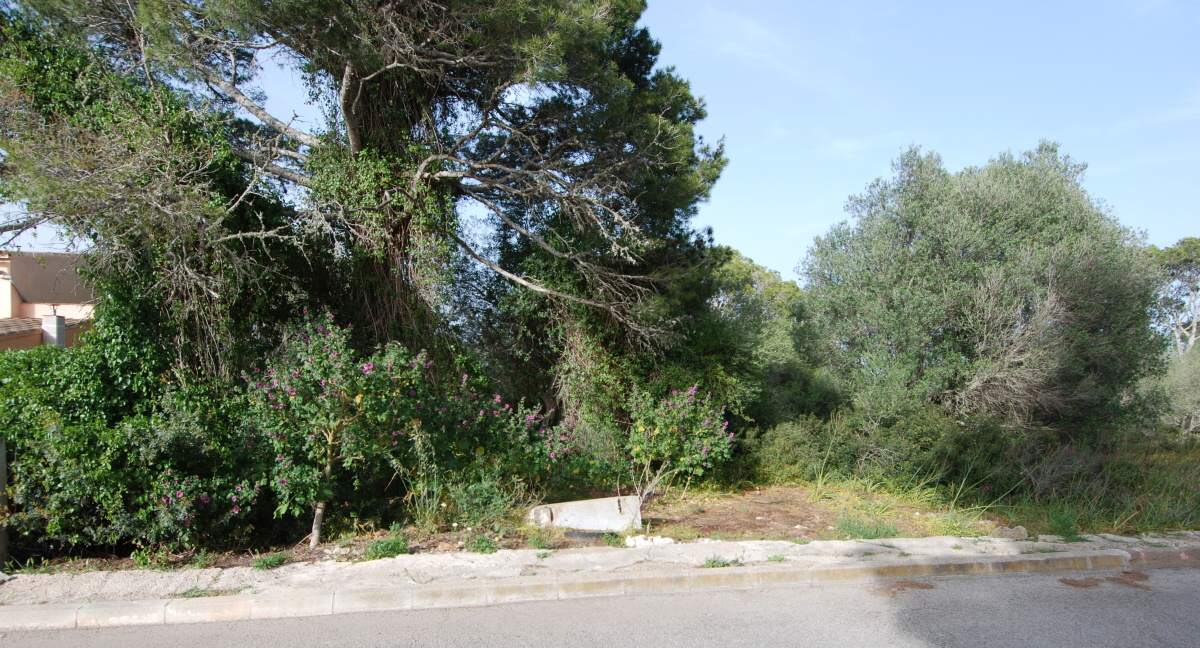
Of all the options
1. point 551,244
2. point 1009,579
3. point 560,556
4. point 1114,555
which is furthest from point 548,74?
point 1114,555

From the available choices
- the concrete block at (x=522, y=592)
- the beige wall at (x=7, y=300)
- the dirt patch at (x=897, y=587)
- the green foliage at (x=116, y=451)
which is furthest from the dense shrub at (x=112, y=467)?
the beige wall at (x=7, y=300)

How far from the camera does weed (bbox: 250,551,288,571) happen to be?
6539 millimetres

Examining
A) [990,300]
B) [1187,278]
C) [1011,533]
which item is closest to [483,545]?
[1011,533]

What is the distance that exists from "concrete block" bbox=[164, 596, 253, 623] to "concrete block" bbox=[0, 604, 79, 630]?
0.66m

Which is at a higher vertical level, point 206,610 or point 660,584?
point 206,610

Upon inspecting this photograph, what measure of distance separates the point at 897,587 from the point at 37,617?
6.87 meters

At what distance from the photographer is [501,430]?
9.12m

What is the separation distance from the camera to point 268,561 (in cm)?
662

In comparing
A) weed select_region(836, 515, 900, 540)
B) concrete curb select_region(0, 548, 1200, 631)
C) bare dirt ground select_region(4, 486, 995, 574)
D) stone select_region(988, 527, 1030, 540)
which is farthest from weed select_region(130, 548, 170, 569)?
stone select_region(988, 527, 1030, 540)

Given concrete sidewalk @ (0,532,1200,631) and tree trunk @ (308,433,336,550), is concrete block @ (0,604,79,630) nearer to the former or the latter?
concrete sidewalk @ (0,532,1200,631)

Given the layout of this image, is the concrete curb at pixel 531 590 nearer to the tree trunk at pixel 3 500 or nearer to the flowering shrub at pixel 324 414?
the tree trunk at pixel 3 500

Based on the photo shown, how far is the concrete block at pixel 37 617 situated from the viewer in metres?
5.22

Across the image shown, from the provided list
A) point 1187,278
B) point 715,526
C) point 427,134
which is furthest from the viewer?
point 1187,278

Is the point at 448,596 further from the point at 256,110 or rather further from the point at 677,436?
the point at 256,110
